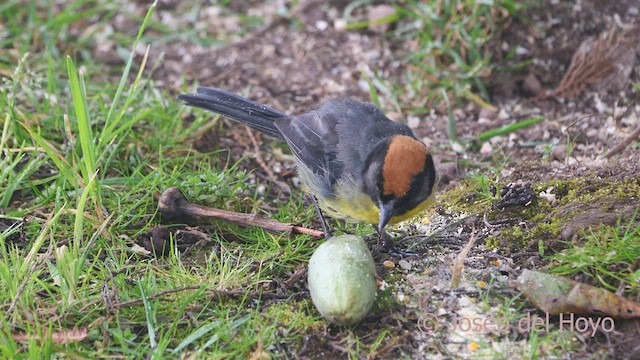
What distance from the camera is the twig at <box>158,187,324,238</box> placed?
13.4 feet

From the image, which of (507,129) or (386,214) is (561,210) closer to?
(386,214)

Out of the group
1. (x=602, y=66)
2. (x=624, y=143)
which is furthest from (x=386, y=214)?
(x=602, y=66)

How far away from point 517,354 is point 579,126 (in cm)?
260

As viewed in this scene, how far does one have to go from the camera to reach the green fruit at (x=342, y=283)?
3184 mm

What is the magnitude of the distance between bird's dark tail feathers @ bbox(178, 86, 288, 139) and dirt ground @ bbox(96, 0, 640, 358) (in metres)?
0.42

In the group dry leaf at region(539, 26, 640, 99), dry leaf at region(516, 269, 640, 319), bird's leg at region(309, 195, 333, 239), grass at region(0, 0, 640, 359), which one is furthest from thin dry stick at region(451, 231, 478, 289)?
dry leaf at region(539, 26, 640, 99)

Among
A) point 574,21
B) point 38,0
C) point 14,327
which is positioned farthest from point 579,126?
point 38,0

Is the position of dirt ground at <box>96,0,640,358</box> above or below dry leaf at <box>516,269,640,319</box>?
below

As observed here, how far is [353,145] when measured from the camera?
4.24m

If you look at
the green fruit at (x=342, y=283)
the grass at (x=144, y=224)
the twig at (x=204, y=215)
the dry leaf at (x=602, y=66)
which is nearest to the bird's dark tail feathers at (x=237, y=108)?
the grass at (x=144, y=224)

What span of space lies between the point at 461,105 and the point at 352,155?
190 centimetres

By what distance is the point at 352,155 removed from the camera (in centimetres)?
416

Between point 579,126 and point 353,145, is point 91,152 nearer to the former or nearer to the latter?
point 353,145

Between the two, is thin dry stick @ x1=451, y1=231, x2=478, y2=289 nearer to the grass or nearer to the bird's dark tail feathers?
the grass
